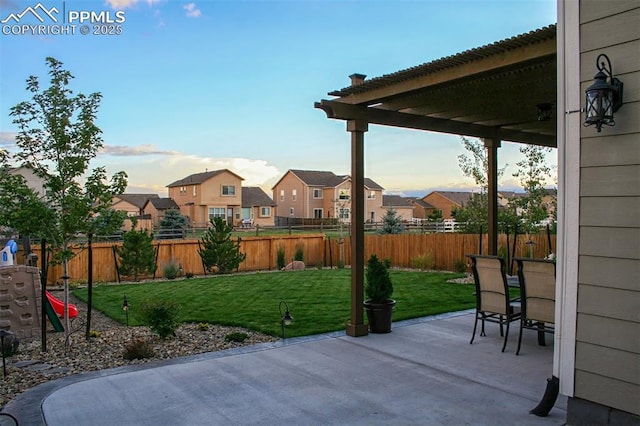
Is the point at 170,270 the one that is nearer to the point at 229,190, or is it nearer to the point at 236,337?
the point at 236,337

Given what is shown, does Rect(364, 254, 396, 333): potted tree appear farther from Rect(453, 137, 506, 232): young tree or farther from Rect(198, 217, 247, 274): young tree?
Rect(198, 217, 247, 274): young tree

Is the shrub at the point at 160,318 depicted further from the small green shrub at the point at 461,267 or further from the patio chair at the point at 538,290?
the small green shrub at the point at 461,267

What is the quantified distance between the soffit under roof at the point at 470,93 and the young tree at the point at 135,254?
29.0 ft

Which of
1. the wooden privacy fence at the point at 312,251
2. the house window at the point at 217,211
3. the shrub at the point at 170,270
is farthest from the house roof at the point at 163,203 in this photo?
the shrub at the point at 170,270

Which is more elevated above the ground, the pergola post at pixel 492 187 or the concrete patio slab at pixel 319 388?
the pergola post at pixel 492 187

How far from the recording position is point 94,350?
560 cm

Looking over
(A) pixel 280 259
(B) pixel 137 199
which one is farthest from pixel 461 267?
(B) pixel 137 199

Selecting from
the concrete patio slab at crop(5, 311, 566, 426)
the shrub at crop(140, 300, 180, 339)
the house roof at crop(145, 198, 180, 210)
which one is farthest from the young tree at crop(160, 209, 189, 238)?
the concrete patio slab at crop(5, 311, 566, 426)

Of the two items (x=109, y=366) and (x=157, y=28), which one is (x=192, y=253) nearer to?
(x=157, y=28)

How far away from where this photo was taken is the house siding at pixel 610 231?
2.87 m

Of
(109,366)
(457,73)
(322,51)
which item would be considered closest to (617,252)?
(457,73)

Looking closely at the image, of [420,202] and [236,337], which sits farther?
[420,202]

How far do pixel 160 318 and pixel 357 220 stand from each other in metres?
2.66

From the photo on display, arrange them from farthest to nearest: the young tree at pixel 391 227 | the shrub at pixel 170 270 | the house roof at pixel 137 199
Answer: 1. the house roof at pixel 137 199
2. the young tree at pixel 391 227
3. the shrub at pixel 170 270
